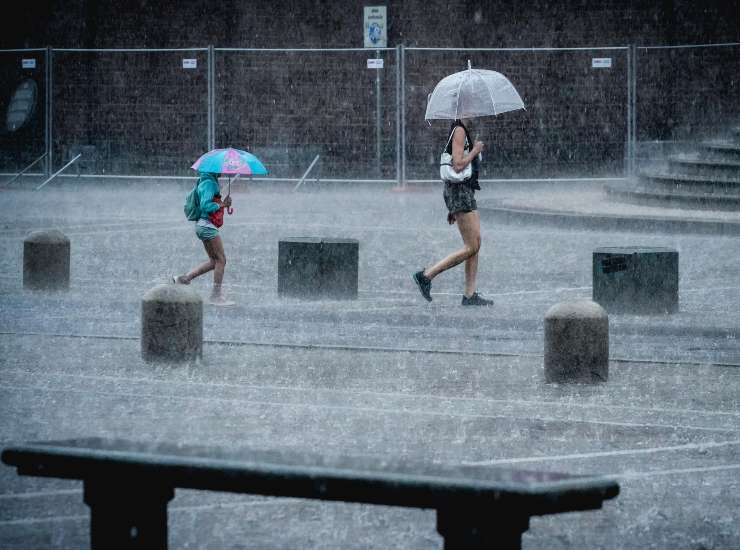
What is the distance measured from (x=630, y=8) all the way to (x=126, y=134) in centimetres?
1065

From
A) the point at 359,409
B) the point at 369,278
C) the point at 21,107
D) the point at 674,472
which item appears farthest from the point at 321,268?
the point at 21,107

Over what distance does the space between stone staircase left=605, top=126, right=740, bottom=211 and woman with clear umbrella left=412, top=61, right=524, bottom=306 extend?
10304 millimetres

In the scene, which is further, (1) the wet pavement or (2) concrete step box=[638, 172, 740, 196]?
(2) concrete step box=[638, 172, 740, 196]

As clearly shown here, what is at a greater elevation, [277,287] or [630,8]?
[630,8]

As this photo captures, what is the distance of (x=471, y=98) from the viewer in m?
13.6

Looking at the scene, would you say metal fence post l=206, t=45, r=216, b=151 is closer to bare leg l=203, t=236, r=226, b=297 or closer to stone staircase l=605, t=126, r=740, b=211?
stone staircase l=605, t=126, r=740, b=211

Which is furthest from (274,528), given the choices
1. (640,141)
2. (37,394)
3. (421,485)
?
(640,141)

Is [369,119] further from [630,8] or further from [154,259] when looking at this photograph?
[154,259]

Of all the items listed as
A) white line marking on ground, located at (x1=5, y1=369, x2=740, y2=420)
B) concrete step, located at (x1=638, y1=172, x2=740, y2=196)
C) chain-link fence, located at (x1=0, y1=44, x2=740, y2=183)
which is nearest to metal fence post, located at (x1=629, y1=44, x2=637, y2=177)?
chain-link fence, located at (x1=0, y1=44, x2=740, y2=183)

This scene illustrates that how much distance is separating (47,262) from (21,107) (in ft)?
61.5

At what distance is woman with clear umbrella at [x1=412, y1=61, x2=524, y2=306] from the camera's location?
528 inches

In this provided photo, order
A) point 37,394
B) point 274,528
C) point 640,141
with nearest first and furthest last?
point 274,528
point 37,394
point 640,141

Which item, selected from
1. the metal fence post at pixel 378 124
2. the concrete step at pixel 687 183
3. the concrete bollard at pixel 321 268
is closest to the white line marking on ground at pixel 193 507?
the concrete bollard at pixel 321 268

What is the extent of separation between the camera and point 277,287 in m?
14.8
